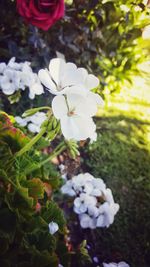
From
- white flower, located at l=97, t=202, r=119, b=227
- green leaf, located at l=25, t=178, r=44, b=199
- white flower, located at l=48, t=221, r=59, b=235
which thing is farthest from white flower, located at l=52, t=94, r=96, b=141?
white flower, located at l=97, t=202, r=119, b=227

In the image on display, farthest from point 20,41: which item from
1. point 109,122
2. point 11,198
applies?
point 11,198

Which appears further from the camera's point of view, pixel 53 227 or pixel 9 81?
pixel 9 81

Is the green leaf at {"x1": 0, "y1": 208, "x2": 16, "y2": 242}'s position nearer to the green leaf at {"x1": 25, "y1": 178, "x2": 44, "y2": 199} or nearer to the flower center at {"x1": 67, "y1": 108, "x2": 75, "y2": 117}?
the green leaf at {"x1": 25, "y1": 178, "x2": 44, "y2": 199}

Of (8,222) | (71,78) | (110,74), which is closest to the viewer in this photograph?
(71,78)

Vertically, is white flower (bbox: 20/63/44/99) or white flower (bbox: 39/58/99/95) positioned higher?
white flower (bbox: 39/58/99/95)

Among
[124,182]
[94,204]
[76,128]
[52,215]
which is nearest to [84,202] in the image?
[94,204]

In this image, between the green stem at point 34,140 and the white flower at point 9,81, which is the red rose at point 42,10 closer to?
the white flower at point 9,81

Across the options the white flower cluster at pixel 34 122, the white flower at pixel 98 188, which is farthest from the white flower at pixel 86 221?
the white flower cluster at pixel 34 122

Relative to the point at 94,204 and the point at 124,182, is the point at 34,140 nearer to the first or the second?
the point at 94,204
